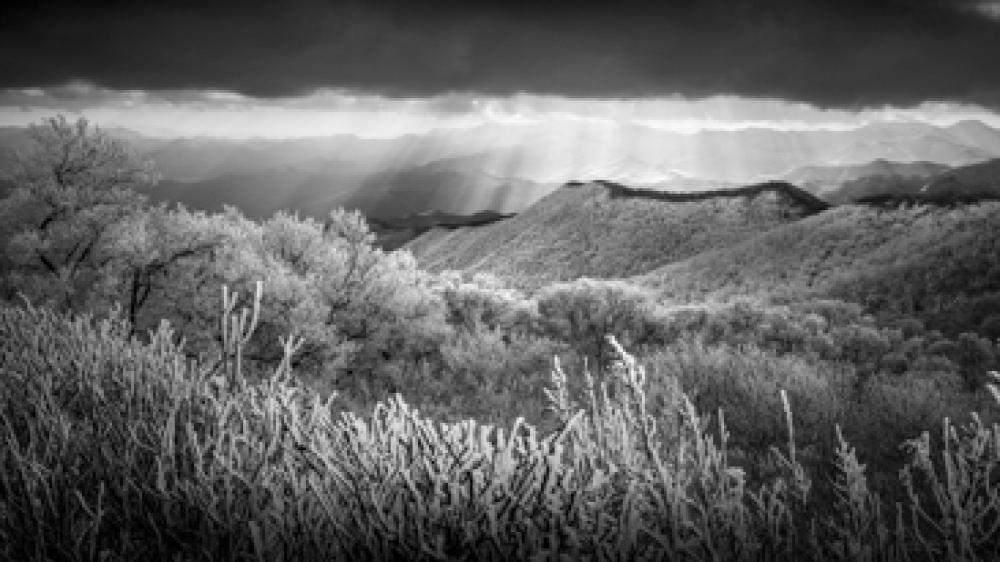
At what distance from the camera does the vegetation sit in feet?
7.48

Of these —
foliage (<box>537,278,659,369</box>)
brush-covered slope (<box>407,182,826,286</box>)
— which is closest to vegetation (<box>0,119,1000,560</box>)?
foliage (<box>537,278,659,369</box>)

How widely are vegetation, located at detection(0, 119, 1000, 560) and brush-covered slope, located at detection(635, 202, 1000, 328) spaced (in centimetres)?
41

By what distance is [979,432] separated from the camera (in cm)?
219

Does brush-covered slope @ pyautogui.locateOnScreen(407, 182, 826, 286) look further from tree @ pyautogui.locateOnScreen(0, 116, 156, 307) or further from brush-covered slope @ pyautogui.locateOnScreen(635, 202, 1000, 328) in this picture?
tree @ pyautogui.locateOnScreen(0, 116, 156, 307)

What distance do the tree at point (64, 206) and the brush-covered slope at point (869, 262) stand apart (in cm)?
3795

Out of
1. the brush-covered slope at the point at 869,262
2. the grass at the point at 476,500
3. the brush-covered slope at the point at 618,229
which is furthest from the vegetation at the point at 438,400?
the brush-covered slope at the point at 618,229

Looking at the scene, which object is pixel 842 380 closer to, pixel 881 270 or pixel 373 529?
pixel 373 529

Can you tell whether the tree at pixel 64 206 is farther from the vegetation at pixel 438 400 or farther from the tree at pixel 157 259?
the tree at pixel 157 259

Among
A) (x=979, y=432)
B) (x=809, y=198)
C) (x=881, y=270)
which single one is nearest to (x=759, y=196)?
(x=809, y=198)

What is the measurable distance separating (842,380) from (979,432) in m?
11.0

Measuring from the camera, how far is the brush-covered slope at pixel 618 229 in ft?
244

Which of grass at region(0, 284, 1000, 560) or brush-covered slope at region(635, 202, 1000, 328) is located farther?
brush-covered slope at region(635, 202, 1000, 328)

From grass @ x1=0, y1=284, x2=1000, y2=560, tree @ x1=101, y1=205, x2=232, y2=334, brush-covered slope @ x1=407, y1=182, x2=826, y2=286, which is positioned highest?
grass @ x1=0, y1=284, x2=1000, y2=560

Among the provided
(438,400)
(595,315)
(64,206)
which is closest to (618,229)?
(595,315)
